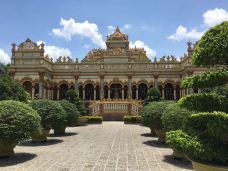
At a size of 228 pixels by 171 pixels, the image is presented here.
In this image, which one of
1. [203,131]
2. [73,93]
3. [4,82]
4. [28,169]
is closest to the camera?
[203,131]

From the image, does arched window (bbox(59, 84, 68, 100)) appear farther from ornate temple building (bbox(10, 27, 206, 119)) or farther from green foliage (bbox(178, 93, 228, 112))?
green foliage (bbox(178, 93, 228, 112))

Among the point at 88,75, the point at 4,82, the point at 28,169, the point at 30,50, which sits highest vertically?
the point at 30,50

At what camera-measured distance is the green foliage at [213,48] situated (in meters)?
6.79

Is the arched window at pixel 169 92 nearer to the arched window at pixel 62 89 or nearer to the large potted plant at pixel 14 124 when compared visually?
the arched window at pixel 62 89

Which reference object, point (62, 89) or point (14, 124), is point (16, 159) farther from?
point (62, 89)

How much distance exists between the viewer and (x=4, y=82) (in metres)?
17.4

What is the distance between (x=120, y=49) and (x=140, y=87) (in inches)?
219

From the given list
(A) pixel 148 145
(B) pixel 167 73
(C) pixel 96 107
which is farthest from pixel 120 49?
(A) pixel 148 145

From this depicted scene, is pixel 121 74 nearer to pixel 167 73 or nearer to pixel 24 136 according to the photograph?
pixel 167 73

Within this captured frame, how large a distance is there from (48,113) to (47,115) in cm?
12

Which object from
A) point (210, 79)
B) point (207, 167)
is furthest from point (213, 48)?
point (207, 167)

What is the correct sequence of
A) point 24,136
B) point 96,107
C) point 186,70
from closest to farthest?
point 24,136, point 96,107, point 186,70

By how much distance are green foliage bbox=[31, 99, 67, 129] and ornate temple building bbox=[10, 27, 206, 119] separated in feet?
75.5

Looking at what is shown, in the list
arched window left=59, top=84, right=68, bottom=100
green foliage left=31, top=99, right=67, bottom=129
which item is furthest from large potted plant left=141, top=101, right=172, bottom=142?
arched window left=59, top=84, right=68, bottom=100
